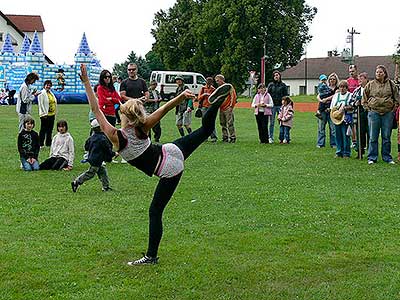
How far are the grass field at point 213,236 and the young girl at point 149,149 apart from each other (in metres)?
0.45

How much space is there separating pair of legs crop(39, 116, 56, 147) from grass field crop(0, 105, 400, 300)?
469 centimetres

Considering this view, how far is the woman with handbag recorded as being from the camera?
576 inches

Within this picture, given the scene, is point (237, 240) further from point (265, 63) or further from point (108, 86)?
point (265, 63)

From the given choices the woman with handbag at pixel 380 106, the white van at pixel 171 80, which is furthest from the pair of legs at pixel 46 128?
the white van at pixel 171 80

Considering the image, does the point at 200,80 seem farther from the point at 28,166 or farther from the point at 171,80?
the point at 28,166

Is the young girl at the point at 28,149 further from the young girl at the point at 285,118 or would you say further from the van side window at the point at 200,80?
the van side window at the point at 200,80

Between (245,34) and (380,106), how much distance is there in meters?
51.8

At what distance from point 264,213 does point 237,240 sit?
1.56 metres

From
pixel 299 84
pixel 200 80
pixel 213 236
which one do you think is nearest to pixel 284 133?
pixel 213 236

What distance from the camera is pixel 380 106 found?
14.7m

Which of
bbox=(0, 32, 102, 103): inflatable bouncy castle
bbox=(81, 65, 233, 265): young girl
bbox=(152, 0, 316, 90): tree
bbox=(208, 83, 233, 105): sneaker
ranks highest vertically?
bbox=(152, 0, 316, 90): tree

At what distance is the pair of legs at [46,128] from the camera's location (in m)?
18.3

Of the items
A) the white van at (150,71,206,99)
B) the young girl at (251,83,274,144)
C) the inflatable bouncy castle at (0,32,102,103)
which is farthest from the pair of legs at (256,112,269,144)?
the white van at (150,71,206,99)

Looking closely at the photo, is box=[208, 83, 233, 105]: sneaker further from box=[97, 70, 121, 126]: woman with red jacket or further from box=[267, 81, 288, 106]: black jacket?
→ box=[267, 81, 288, 106]: black jacket
